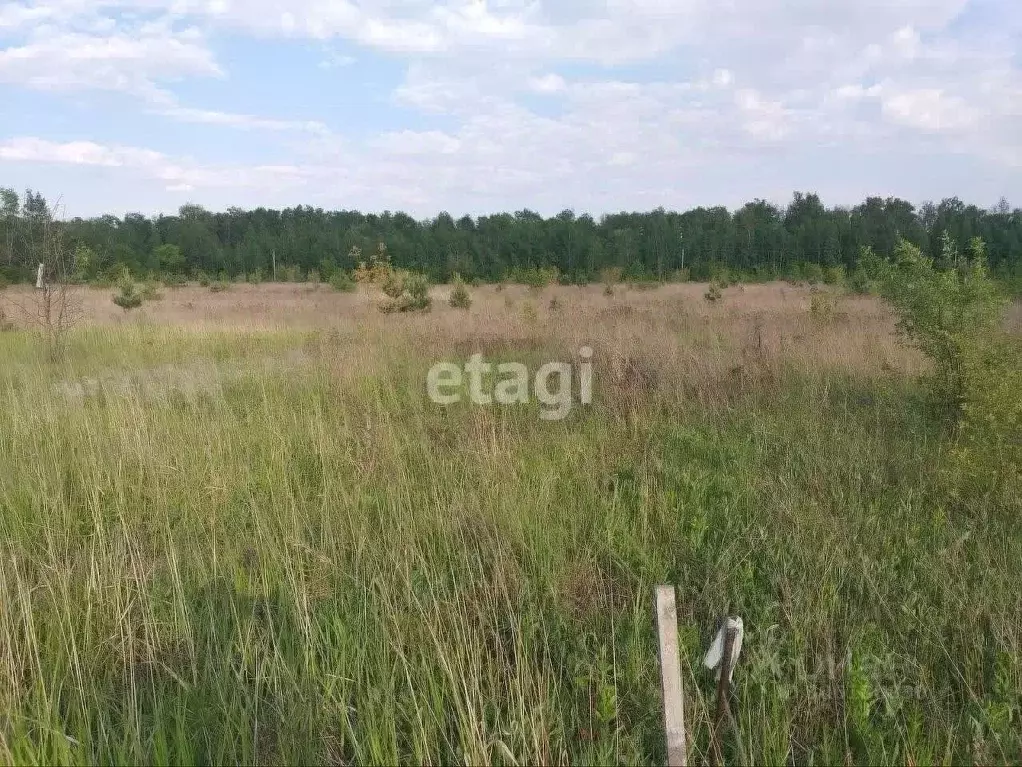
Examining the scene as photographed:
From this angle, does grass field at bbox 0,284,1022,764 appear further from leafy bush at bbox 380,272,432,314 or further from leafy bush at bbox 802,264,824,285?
leafy bush at bbox 802,264,824,285

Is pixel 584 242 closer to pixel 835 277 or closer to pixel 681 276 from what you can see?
A: pixel 681 276

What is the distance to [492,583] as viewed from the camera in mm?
2955

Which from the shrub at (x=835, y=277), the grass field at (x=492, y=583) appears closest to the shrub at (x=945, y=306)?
the grass field at (x=492, y=583)

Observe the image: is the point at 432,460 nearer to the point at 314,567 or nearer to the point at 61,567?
the point at 314,567

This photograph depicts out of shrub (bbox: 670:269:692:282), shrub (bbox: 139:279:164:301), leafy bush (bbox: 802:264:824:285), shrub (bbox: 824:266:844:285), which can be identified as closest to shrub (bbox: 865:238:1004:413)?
shrub (bbox: 824:266:844:285)

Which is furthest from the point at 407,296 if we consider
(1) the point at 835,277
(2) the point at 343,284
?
(1) the point at 835,277

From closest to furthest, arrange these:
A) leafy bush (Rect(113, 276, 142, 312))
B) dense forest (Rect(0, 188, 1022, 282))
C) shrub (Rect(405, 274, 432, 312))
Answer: shrub (Rect(405, 274, 432, 312)) → leafy bush (Rect(113, 276, 142, 312)) → dense forest (Rect(0, 188, 1022, 282))

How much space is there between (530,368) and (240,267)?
4748cm

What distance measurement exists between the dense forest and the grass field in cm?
3232

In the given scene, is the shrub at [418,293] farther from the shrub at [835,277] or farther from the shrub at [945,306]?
the shrub at [835,277]

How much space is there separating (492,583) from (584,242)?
4616 cm

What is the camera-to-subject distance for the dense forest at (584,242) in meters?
41.9

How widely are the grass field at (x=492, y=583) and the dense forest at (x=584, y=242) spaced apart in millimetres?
32321

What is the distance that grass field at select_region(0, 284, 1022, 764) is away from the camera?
2105 mm
